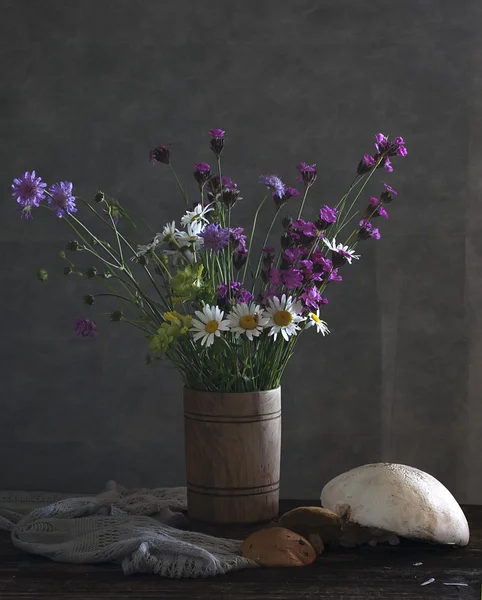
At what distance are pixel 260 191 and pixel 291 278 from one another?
3.87 ft

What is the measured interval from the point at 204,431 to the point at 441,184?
134cm

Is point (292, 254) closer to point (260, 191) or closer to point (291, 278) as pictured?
point (291, 278)

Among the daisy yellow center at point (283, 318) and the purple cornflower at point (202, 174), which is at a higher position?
the purple cornflower at point (202, 174)

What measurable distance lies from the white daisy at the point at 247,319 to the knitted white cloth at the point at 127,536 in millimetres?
316

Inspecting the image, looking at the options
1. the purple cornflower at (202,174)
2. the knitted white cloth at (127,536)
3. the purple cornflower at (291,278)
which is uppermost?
the purple cornflower at (202,174)

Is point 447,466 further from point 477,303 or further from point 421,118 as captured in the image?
point 421,118

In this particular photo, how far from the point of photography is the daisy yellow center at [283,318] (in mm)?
1370

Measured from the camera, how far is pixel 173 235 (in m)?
1.42

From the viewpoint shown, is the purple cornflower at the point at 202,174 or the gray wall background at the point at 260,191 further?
the gray wall background at the point at 260,191

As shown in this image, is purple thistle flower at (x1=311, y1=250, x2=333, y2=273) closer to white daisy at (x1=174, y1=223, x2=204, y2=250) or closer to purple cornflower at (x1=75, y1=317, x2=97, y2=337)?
white daisy at (x1=174, y1=223, x2=204, y2=250)

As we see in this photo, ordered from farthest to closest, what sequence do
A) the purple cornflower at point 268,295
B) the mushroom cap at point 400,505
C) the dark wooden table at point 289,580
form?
the purple cornflower at point 268,295 < the mushroom cap at point 400,505 < the dark wooden table at point 289,580

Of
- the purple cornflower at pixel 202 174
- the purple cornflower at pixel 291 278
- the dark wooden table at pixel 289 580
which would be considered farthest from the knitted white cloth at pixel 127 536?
the purple cornflower at pixel 202 174

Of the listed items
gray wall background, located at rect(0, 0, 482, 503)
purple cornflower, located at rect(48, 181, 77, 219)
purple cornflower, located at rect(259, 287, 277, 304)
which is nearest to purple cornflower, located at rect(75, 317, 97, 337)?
purple cornflower, located at rect(48, 181, 77, 219)

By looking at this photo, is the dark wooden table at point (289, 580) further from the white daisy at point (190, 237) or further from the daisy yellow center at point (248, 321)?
the white daisy at point (190, 237)
